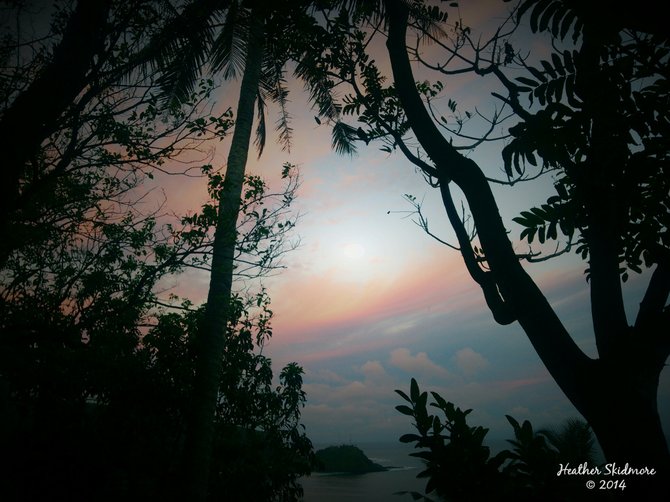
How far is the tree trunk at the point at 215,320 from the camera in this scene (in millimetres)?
5055

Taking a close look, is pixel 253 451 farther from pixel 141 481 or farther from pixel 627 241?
pixel 627 241

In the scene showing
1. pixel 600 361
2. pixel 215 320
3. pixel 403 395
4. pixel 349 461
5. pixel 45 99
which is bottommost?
pixel 349 461

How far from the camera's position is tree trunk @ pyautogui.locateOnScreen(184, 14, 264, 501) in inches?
199

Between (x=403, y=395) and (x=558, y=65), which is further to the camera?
(x=558, y=65)

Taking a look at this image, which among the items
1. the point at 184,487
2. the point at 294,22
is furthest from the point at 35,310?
the point at 294,22

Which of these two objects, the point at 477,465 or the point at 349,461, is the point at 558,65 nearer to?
the point at 477,465

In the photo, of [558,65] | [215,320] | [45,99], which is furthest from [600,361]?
[215,320]

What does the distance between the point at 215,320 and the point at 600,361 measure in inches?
223

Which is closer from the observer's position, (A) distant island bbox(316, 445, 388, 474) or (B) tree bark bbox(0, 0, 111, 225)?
(B) tree bark bbox(0, 0, 111, 225)

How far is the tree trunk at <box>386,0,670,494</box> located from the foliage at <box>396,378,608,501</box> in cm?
24

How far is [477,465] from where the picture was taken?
150 cm

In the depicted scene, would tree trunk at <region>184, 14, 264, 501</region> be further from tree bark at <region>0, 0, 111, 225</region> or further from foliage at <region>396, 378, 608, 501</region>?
foliage at <region>396, 378, 608, 501</region>

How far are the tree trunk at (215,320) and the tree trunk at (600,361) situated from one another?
3997 millimetres

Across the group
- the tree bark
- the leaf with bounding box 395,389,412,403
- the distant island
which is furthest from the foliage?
the distant island
